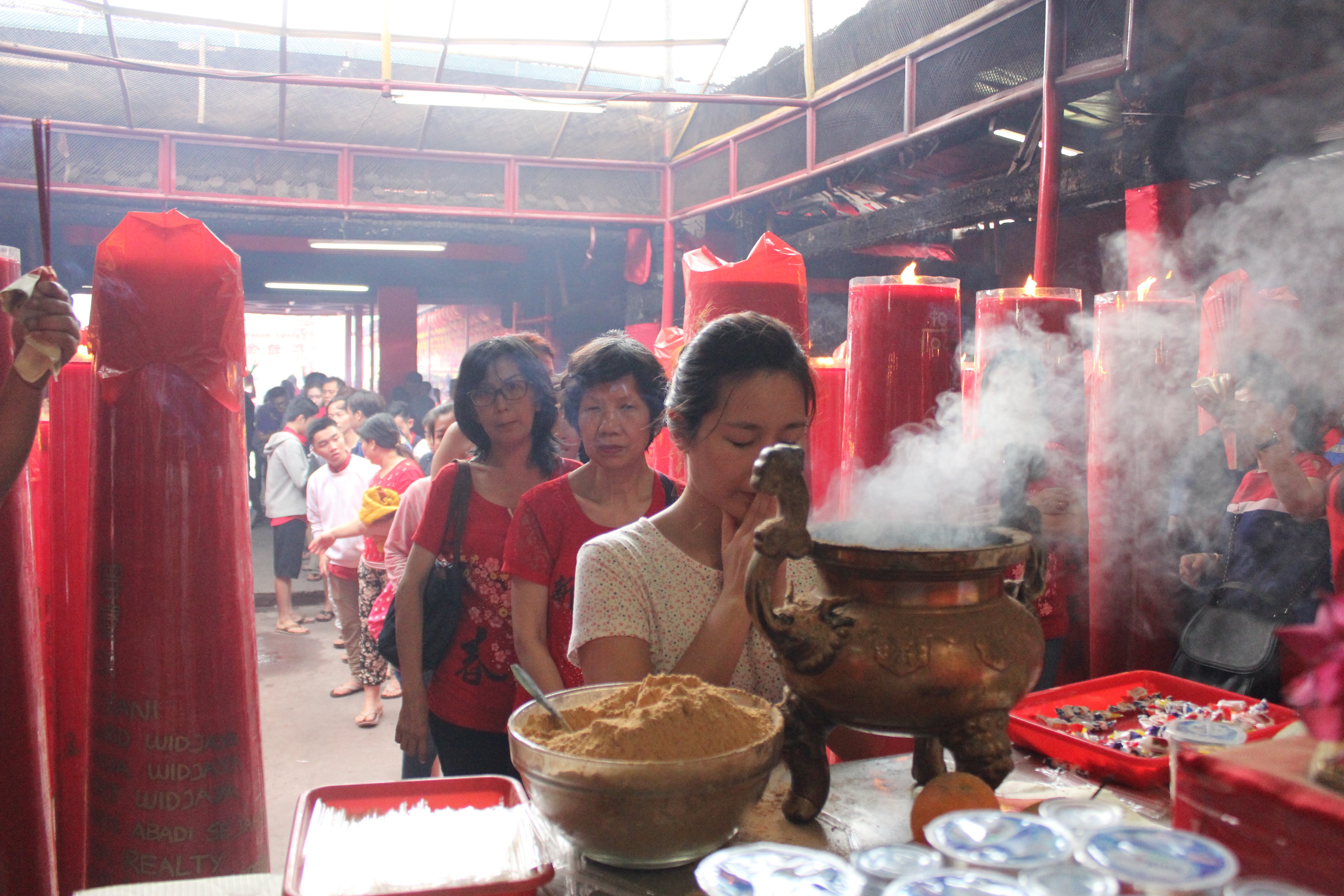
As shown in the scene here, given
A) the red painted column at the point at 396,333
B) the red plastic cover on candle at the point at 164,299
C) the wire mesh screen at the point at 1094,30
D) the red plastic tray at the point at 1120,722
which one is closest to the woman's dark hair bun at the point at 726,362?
the red plastic tray at the point at 1120,722

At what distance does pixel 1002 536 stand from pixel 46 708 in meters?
2.84

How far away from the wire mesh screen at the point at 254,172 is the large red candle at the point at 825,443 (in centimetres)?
741

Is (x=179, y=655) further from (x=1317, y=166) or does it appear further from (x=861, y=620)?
(x=1317, y=166)

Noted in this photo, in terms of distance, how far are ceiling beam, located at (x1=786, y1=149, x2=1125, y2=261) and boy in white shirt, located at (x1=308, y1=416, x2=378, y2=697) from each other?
391 cm

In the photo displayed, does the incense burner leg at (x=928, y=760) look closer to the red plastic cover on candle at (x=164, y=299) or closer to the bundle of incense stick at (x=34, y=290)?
the red plastic cover on candle at (x=164, y=299)

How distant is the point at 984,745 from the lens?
3.83 feet

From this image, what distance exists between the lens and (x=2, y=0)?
23.3 feet

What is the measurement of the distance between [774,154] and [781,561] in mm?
6491

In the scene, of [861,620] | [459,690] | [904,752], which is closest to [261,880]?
[861,620]

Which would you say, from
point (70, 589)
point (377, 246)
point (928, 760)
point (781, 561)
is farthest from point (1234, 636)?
point (377, 246)

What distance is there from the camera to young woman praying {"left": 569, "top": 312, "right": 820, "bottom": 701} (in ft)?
5.10

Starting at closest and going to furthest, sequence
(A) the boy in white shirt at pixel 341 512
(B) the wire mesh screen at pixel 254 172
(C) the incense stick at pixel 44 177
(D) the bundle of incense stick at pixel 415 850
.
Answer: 1. (D) the bundle of incense stick at pixel 415 850
2. (C) the incense stick at pixel 44 177
3. (A) the boy in white shirt at pixel 341 512
4. (B) the wire mesh screen at pixel 254 172

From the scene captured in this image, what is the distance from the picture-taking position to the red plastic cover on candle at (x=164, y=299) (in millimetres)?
2062

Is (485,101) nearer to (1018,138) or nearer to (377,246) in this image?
(1018,138)
